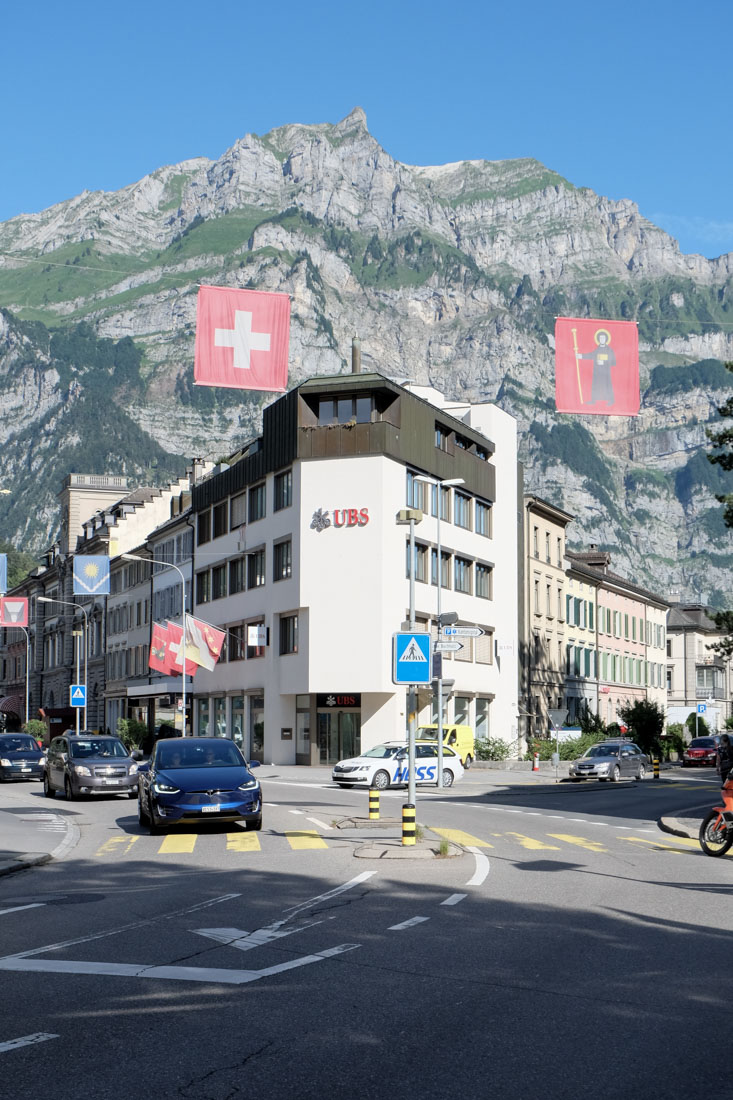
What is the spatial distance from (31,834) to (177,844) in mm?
3878

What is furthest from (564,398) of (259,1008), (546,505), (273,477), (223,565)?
(546,505)

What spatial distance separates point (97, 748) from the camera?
3222 cm

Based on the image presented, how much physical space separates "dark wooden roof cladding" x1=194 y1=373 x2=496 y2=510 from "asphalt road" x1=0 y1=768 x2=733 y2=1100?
38.8 m

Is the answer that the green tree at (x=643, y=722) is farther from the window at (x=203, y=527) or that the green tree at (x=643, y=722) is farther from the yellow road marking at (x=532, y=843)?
the yellow road marking at (x=532, y=843)

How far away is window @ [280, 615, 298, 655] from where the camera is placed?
57.5m

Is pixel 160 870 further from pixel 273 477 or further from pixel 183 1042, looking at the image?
pixel 273 477

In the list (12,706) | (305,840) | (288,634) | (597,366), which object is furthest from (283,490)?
(12,706)

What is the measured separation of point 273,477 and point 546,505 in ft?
69.1

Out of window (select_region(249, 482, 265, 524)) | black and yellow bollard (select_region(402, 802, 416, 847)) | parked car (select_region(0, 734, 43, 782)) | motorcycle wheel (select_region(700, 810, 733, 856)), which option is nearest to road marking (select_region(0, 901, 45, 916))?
black and yellow bollard (select_region(402, 802, 416, 847))

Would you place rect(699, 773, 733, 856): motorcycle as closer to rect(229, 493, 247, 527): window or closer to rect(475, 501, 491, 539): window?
rect(475, 501, 491, 539): window

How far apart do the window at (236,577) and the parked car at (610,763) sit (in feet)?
71.3

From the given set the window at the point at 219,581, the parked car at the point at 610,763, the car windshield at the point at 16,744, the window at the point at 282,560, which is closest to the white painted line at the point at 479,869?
the car windshield at the point at 16,744

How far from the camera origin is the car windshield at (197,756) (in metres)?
21.3

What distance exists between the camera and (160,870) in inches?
631
